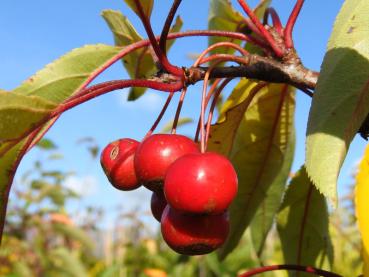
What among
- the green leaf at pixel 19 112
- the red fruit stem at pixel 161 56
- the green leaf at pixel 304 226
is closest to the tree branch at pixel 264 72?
the red fruit stem at pixel 161 56

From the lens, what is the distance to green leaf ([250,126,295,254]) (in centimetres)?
130

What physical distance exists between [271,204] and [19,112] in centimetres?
72

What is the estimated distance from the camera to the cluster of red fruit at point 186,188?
0.71m

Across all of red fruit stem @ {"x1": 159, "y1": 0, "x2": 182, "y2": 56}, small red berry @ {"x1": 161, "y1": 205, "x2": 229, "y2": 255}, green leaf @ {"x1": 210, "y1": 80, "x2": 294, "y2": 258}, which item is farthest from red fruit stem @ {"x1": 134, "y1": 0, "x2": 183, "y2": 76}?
green leaf @ {"x1": 210, "y1": 80, "x2": 294, "y2": 258}

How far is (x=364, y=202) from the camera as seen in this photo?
69 centimetres

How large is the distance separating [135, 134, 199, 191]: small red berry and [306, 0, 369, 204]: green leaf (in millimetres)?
207

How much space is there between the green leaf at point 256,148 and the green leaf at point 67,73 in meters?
0.34

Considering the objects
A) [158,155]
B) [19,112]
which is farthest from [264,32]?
[19,112]

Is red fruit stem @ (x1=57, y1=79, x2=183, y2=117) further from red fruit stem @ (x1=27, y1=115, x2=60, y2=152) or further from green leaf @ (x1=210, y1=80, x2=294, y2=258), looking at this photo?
green leaf @ (x1=210, y1=80, x2=294, y2=258)

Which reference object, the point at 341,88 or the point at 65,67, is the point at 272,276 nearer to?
the point at 65,67

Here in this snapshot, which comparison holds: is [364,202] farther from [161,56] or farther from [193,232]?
[161,56]

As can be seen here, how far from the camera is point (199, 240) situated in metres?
0.76

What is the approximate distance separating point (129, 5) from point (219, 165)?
0.34 metres

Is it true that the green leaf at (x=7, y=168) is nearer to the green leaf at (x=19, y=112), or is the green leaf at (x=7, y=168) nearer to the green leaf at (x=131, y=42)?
the green leaf at (x=19, y=112)
